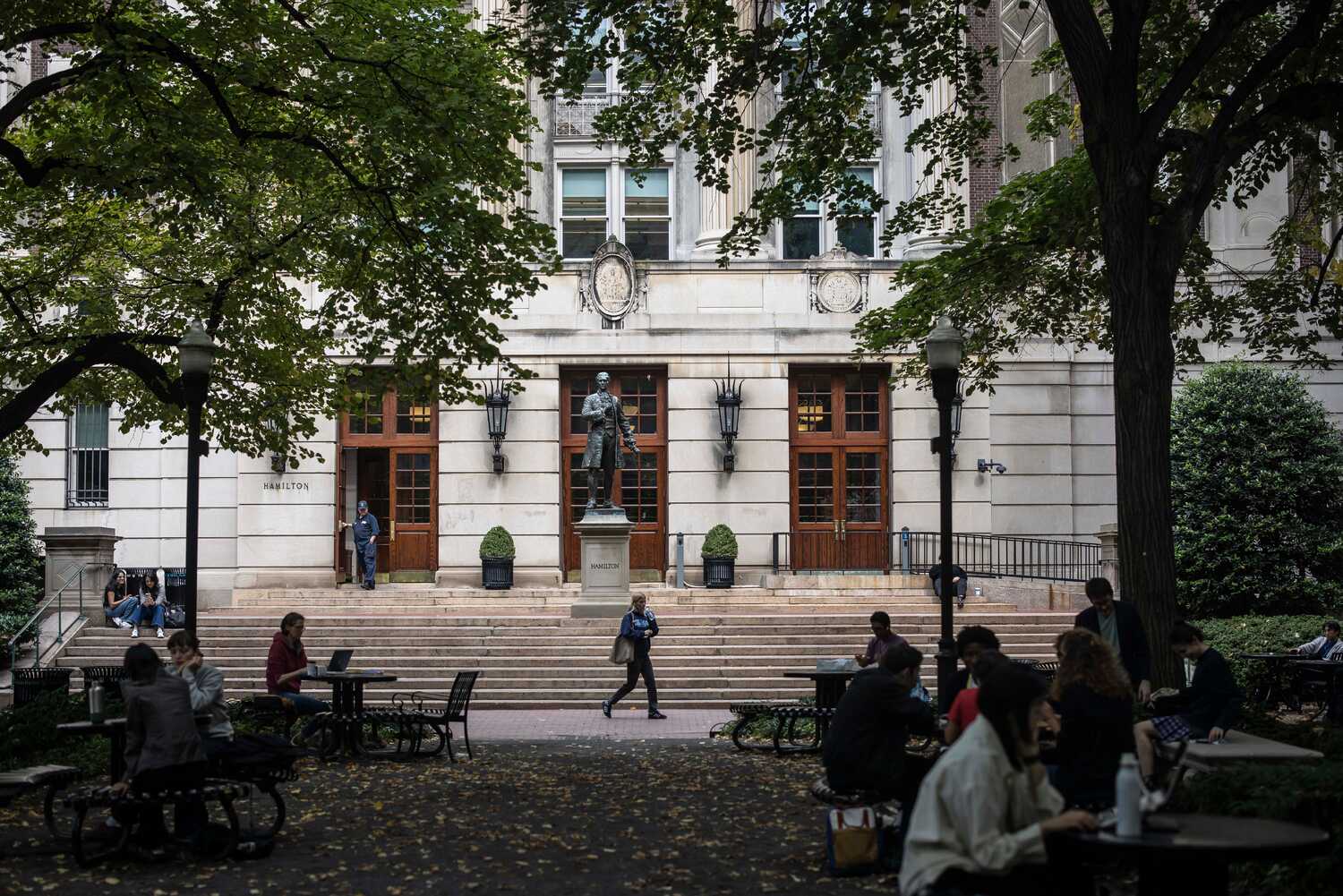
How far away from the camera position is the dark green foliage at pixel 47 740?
14500 millimetres

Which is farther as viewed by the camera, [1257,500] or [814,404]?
[814,404]

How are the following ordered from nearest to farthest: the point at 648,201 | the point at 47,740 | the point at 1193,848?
the point at 1193,848 → the point at 47,740 → the point at 648,201

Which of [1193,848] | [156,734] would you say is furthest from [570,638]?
[1193,848]

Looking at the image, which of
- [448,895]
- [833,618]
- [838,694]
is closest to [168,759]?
[448,895]

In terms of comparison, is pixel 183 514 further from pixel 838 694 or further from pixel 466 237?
pixel 838 694

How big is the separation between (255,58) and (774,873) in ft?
Answer: 37.3

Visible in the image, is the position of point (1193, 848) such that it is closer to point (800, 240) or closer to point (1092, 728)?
point (1092, 728)

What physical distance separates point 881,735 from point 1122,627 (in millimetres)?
4203

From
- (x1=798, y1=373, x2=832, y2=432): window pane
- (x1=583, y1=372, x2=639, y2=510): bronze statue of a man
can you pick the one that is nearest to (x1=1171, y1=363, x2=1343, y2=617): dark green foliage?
(x1=798, y1=373, x2=832, y2=432): window pane

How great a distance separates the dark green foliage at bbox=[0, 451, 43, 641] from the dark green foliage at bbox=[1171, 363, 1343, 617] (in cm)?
2240

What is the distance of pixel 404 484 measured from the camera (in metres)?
33.5

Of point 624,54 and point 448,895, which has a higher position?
point 624,54

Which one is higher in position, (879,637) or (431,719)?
(879,637)

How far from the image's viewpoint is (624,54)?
16.1 metres
